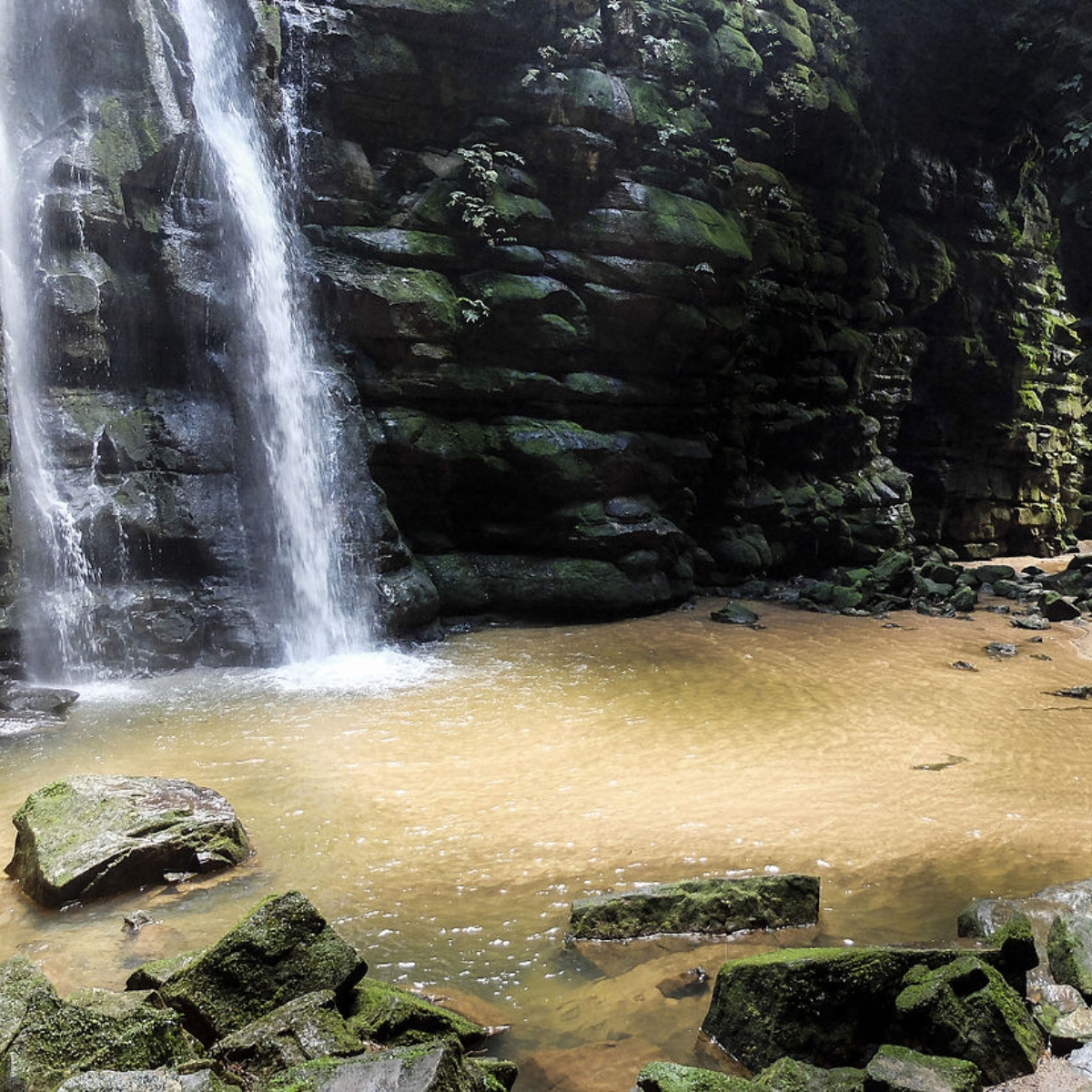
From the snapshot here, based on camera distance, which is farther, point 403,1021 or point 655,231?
point 655,231

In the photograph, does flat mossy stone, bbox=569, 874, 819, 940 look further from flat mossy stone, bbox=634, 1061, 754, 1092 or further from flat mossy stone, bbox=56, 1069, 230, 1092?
flat mossy stone, bbox=56, 1069, 230, 1092

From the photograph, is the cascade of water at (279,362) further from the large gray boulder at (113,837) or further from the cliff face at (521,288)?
the large gray boulder at (113,837)

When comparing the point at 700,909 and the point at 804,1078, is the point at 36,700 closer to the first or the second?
the point at 700,909

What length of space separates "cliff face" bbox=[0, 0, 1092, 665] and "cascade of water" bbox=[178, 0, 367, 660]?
0.34 metres

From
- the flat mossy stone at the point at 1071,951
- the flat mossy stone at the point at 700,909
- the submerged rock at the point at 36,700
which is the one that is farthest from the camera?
the submerged rock at the point at 36,700

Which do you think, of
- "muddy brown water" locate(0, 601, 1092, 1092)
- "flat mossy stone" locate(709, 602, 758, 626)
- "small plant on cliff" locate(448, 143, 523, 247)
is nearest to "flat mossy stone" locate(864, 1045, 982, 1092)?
"muddy brown water" locate(0, 601, 1092, 1092)

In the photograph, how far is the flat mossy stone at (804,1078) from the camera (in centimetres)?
353

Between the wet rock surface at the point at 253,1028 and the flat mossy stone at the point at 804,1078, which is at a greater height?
the wet rock surface at the point at 253,1028

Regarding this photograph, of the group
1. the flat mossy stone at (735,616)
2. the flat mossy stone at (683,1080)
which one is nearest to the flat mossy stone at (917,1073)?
the flat mossy stone at (683,1080)

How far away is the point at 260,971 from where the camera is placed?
160 inches

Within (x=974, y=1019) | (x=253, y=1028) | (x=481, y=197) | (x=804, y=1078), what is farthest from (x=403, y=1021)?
(x=481, y=197)

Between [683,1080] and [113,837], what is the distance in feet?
13.4

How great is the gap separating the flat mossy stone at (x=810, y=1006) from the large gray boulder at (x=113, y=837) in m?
3.51

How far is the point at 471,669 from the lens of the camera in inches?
454
